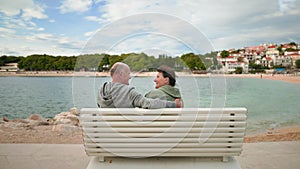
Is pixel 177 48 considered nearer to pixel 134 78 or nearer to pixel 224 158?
pixel 134 78

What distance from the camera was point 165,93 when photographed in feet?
8.57

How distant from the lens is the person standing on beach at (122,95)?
2521 mm

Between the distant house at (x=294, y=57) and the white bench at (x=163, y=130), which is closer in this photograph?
the white bench at (x=163, y=130)

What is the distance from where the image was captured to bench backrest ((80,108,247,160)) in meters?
2.51

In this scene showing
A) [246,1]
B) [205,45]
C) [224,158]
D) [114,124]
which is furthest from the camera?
[246,1]

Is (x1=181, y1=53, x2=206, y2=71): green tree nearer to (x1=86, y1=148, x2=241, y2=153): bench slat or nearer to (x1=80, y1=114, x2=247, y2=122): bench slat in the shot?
(x1=80, y1=114, x2=247, y2=122): bench slat

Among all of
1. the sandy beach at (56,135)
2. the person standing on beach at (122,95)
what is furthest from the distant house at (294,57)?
the person standing on beach at (122,95)

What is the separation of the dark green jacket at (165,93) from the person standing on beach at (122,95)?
0.04 metres

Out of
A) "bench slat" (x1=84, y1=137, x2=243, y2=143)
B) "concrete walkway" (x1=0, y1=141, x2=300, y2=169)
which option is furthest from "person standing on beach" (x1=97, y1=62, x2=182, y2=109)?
"concrete walkway" (x1=0, y1=141, x2=300, y2=169)

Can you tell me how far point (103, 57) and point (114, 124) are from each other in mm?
578

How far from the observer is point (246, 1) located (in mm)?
40125

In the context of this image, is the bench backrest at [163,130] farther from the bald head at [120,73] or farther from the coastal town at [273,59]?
the coastal town at [273,59]

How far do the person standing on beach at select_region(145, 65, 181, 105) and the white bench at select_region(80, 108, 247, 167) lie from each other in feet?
0.54

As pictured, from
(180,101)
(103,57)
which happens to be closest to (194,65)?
(180,101)
